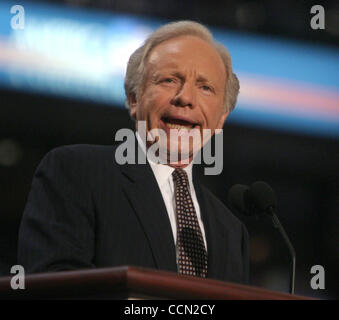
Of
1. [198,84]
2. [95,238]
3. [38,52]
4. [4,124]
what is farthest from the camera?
[4,124]

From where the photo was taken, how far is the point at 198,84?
1.68 m

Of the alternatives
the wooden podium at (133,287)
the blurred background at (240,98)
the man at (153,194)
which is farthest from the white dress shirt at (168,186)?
the blurred background at (240,98)

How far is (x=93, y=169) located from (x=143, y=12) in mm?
2016

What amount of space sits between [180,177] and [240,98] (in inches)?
81.1

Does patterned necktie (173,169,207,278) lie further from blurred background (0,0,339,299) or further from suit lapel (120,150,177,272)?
blurred background (0,0,339,299)

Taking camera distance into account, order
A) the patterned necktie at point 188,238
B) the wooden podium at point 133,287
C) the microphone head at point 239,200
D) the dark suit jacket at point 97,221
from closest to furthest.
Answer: the wooden podium at point 133,287
the dark suit jacket at point 97,221
the patterned necktie at point 188,238
the microphone head at point 239,200

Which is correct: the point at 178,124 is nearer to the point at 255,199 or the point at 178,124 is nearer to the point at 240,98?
the point at 255,199

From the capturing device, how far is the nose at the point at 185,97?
1637 millimetres

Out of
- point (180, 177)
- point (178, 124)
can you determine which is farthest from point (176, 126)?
point (180, 177)

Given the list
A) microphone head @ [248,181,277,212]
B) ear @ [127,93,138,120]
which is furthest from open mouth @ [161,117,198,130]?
microphone head @ [248,181,277,212]

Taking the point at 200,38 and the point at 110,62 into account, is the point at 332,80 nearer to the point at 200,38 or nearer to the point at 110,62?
the point at 110,62

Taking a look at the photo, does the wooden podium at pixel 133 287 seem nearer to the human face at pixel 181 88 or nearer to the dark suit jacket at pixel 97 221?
the dark suit jacket at pixel 97 221

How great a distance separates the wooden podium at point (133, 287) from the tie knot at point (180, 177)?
1.82ft

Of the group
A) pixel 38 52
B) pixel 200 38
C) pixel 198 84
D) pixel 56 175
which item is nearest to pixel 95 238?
pixel 56 175
